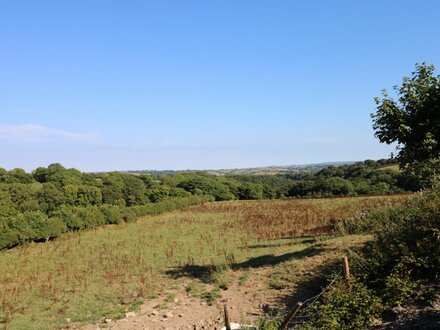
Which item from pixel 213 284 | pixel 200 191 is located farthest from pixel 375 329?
pixel 200 191

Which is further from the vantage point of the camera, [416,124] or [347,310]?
[416,124]

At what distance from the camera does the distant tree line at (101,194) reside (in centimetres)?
2748

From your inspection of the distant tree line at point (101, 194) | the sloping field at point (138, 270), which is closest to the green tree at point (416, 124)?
the distant tree line at point (101, 194)

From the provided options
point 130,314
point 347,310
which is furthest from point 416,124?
point 130,314

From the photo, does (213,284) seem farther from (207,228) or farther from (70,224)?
(70,224)

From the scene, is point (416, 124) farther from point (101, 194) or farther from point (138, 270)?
point (101, 194)

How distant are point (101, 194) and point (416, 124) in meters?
56.7

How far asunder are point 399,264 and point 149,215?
34.5 m

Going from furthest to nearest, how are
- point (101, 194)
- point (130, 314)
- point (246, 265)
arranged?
point (101, 194), point (246, 265), point (130, 314)

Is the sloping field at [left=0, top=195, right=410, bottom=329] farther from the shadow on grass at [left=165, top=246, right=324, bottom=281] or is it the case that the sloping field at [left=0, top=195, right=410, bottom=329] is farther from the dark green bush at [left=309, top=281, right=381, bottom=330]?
the dark green bush at [left=309, top=281, right=381, bottom=330]

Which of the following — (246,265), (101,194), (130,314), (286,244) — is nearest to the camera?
(130,314)

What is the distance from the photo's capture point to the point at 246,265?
→ 46.0ft

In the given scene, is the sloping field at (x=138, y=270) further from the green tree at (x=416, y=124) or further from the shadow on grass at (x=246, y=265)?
the green tree at (x=416, y=124)

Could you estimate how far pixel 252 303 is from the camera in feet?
31.9
